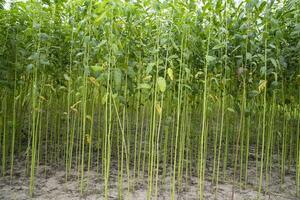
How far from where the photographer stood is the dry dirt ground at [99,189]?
10.2ft

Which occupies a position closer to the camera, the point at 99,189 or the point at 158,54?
the point at 158,54

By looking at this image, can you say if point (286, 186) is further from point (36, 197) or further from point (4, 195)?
point (4, 195)

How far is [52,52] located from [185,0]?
5.08 ft

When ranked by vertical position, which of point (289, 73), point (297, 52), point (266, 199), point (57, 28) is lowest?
point (266, 199)

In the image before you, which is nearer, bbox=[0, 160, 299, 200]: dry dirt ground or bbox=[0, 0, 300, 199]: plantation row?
bbox=[0, 0, 300, 199]: plantation row

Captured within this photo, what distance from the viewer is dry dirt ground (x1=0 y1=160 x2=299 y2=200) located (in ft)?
10.2

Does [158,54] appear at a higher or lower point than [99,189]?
higher

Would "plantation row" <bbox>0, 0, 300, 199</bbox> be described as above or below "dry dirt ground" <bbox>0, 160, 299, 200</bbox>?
above

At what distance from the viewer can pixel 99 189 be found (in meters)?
3.26

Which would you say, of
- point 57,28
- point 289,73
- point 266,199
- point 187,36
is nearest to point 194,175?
point 266,199

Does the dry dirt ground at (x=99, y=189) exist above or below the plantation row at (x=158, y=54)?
below

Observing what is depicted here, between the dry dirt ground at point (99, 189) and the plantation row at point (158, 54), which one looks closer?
the plantation row at point (158, 54)

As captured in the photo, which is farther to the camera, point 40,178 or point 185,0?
point 40,178

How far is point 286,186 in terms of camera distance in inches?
142
